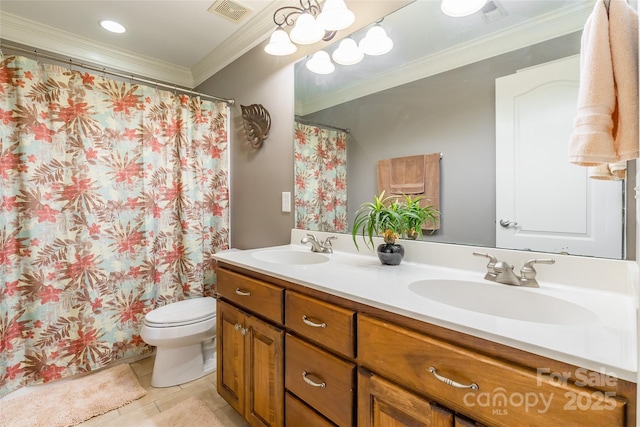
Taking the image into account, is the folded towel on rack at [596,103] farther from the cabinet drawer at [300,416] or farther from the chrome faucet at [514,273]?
the cabinet drawer at [300,416]

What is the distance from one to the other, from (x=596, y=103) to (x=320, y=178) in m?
1.28

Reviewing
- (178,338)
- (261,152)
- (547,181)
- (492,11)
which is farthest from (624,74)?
(178,338)

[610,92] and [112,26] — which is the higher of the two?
[112,26]

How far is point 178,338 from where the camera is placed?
5.50 feet

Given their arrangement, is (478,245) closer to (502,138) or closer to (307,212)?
(502,138)

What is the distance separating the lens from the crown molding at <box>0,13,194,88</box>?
6.29ft

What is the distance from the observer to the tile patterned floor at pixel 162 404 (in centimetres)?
147

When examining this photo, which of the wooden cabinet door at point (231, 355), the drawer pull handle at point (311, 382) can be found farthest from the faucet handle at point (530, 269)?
the wooden cabinet door at point (231, 355)

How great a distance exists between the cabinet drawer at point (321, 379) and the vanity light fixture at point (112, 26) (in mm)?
2343

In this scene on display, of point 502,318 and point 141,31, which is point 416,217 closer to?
point 502,318

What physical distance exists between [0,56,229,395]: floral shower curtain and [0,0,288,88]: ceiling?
455 millimetres

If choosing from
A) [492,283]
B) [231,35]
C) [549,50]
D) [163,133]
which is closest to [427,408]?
[492,283]

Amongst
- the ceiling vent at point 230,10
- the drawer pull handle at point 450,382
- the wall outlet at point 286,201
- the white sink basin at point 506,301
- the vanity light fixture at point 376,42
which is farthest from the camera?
the wall outlet at point 286,201

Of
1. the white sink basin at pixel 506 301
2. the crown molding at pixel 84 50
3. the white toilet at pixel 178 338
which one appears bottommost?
the white toilet at pixel 178 338
